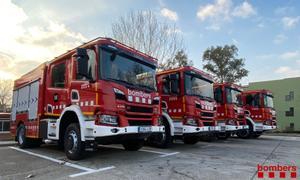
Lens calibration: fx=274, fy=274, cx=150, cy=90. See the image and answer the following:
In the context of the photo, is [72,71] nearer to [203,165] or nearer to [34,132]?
[34,132]

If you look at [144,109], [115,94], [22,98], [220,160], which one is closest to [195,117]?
[220,160]

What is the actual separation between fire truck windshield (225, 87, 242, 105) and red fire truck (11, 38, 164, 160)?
6.45m

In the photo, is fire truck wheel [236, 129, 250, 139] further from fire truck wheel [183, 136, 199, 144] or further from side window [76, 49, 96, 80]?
side window [76, 49, 96, 80]

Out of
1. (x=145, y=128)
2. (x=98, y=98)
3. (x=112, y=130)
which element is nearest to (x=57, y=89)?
(x=98, y=98)

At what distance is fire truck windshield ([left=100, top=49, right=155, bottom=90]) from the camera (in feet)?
21.6

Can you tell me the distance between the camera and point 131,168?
6.09 metres

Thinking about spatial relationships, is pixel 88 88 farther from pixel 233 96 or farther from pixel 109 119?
pixel 233 96

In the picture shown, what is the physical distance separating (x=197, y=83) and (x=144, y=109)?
3.57 meters

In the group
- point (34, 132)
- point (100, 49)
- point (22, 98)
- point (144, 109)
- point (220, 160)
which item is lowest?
point (220, 160)

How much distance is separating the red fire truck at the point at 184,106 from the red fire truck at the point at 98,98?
1.40 meters

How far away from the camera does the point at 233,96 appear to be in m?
13.9

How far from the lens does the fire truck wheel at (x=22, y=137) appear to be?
1014cm

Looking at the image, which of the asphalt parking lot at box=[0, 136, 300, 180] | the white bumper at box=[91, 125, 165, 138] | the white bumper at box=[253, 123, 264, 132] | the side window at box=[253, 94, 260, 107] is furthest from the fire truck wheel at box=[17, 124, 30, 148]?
the side window at box=[253, 94, 260, 107]

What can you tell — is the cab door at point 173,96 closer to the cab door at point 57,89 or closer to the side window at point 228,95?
the cab door at point 57,89
